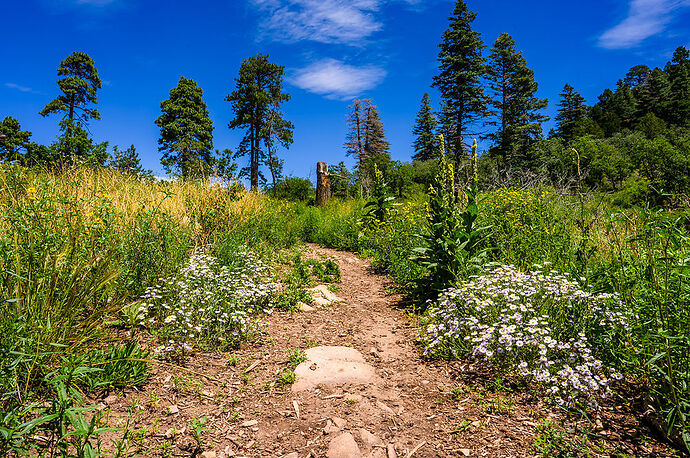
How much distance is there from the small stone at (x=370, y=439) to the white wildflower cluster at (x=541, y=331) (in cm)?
114

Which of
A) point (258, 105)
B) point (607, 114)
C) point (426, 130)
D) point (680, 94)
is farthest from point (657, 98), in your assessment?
point (258, 105)

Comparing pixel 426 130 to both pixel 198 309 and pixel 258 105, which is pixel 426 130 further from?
pixel 198 309

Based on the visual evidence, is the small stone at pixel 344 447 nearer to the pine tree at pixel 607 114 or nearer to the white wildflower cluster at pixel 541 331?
the white wildflower cluster at pixel 541 331

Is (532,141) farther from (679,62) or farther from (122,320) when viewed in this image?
(679,62)

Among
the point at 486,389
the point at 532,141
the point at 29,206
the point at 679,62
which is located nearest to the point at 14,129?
the point at 29,206

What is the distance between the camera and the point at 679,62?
184 ft

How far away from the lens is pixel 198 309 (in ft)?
12.2

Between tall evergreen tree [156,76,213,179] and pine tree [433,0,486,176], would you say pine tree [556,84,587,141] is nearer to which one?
pine tree [433,0,486,176]

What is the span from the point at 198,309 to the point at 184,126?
25.6m

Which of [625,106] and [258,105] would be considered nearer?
[258,105]

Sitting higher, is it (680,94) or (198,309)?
(680,94)

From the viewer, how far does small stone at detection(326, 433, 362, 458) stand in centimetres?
216

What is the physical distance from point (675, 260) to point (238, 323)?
3.90 m

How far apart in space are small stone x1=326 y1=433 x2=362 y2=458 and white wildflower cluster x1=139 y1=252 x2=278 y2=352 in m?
1.70
